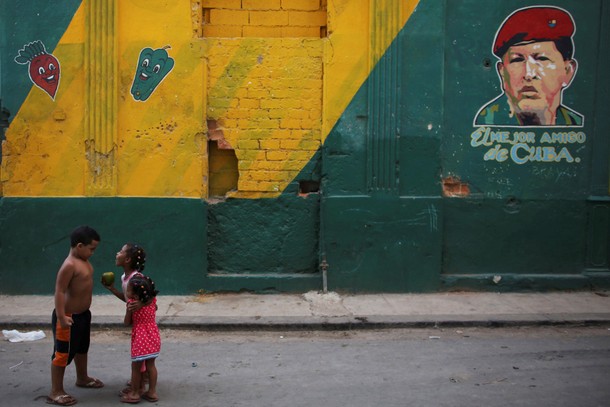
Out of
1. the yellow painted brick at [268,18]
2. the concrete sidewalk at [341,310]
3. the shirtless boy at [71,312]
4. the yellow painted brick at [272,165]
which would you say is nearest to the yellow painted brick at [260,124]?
the yellow painted brick at [272,165]

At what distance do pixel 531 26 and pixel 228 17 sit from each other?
13.3 feet

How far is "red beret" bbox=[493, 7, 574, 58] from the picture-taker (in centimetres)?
909

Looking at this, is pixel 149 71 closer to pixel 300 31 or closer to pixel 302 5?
pixel 300 31

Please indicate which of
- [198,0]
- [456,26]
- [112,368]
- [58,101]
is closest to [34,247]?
[58,101]

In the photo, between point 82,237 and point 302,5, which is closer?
point 82,237

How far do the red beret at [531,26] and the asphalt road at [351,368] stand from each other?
12.5ft

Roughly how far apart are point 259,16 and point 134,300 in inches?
203

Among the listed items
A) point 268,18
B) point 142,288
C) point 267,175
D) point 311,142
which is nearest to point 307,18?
point 268,18

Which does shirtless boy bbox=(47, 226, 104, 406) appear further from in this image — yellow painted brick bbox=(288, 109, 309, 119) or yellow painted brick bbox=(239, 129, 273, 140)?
yellow painted brick bbox=(288, 109, 309, 119)

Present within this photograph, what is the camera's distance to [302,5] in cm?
921

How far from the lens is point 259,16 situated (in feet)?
30.2

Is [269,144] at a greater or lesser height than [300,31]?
lesser

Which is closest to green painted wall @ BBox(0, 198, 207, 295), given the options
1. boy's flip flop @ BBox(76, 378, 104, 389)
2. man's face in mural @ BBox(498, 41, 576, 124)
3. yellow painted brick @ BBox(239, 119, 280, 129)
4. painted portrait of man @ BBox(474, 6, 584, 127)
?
yellow painted brick @ BBox(239, 119, 280, 129)

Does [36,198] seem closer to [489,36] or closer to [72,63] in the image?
[72,63]
